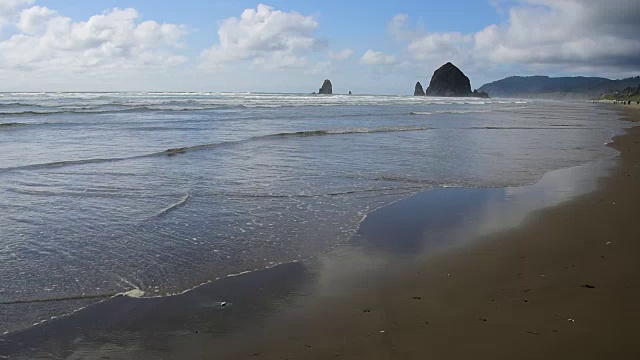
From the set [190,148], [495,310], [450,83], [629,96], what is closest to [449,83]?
[450,83]

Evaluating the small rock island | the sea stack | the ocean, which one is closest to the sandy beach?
the ocean

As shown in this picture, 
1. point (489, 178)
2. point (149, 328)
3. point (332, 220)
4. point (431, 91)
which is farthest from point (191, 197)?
point (431, 91)

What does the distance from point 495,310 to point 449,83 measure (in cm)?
19116

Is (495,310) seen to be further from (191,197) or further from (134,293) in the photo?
(191,197)

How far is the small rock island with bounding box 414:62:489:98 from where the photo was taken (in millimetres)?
184500

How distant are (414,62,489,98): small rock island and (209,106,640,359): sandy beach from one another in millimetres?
187297

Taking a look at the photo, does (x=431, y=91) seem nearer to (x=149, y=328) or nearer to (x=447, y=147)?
(x=447, y=147)

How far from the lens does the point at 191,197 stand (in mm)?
9367

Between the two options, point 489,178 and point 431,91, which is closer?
point 489,178

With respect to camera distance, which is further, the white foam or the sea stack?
the sea stack

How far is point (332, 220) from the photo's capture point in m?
7.79

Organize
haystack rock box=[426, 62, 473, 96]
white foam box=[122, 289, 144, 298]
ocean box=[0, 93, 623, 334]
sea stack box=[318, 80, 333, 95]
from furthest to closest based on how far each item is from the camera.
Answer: haystack rock box=[426, 62, 473, 96] → sea stack box=[318, 80, 333, 95] → ocean box=[0, 93, 623, 334] → white foam box=[122, 289, 144, 298]

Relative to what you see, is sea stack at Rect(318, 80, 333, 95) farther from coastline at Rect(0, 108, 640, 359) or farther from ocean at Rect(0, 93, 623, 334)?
coastline at Rect(0, 108, 640, 359)

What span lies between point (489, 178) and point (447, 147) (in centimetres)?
645
